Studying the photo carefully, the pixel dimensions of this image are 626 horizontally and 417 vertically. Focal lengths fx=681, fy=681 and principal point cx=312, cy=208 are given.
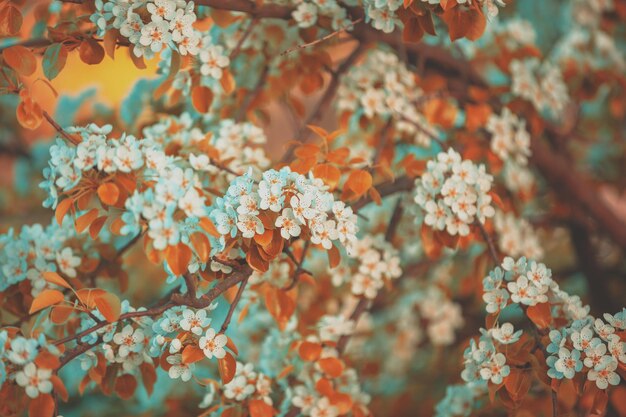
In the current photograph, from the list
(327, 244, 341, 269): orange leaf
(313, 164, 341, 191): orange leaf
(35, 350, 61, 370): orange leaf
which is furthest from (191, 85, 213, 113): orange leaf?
(35, 350, 61, 370): orange leaf

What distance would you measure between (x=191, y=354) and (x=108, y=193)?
0.21m

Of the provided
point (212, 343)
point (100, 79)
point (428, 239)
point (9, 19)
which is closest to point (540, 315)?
point (428, 239)

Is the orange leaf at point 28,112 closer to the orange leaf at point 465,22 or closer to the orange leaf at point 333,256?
the orange leaf at point 333,256

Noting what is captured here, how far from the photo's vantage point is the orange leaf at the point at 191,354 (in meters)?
0.79

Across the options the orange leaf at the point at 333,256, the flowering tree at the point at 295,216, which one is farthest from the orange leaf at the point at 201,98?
the orange leaf at the point at 333,256

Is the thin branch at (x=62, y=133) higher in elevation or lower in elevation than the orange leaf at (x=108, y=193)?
higher

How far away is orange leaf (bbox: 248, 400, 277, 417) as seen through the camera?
905 millimetres

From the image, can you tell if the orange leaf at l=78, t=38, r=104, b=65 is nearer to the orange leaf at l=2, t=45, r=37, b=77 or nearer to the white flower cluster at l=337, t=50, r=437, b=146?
the orange leaf at l=2, t=45, r=37, b=77

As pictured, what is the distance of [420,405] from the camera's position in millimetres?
1513

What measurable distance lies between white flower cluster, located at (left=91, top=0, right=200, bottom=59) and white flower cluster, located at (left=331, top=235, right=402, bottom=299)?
0.42 metres

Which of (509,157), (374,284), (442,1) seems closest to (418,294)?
(509,157)

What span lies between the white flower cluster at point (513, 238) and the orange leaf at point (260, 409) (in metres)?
0.53

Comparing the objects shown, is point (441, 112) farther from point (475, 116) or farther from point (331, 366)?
point (331, 366)

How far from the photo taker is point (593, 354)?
802mm
